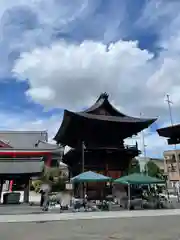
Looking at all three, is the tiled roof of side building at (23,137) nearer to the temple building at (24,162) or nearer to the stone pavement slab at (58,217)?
the temple building at (24,162)

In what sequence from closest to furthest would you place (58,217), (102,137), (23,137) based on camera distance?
(58,217)
(102,137)
(23,137)

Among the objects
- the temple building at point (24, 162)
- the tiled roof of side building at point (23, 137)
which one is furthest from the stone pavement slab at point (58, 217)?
the tiled roof of side building at point (23, 137)

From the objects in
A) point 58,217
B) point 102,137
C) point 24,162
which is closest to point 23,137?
Result: point 102,137

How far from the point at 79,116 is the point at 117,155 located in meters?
6.44

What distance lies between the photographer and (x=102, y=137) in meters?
34.8

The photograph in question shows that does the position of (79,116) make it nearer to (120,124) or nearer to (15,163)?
(120,124)

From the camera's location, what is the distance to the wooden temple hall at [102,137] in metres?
33.2

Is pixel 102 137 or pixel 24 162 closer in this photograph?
pixel 24 162

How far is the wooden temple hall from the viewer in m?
33.2

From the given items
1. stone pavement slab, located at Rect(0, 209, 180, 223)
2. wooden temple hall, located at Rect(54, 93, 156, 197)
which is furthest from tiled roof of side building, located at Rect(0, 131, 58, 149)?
stone pavement slab, located at Rect(0, 209, 180, 223)

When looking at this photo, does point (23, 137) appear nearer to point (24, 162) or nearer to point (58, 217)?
point (24, 162)

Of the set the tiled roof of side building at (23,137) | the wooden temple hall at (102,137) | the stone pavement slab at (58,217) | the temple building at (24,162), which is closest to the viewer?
the stone pavement slab at (58,217)

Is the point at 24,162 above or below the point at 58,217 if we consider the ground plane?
above

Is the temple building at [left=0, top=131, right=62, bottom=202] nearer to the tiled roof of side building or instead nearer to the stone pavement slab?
the stone pavement slab
